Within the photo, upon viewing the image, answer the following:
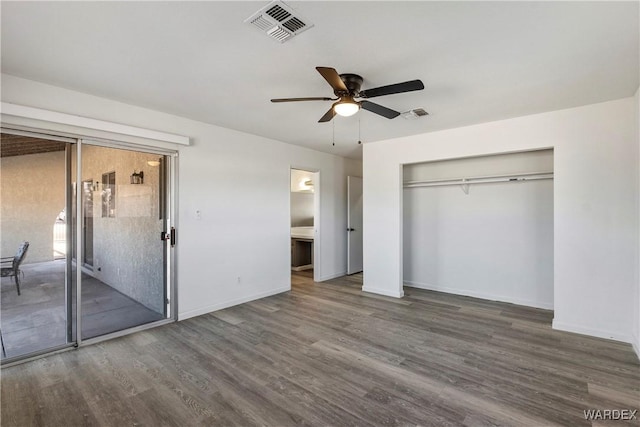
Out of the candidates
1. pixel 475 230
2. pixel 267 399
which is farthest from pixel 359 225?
pixel 267 399

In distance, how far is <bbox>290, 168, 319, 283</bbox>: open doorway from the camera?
5864 mm

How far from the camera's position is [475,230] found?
4.70m

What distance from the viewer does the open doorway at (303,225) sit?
586 centimetres

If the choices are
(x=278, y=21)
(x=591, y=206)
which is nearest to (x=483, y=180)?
(x=591, y=206)

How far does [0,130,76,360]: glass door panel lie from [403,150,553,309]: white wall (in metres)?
4.77

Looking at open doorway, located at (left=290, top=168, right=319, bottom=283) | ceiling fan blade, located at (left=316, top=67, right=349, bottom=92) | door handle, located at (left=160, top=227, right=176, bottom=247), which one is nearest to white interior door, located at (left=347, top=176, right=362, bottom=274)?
open doorway, located at (left=290, top=168, right=319, bottom=283)

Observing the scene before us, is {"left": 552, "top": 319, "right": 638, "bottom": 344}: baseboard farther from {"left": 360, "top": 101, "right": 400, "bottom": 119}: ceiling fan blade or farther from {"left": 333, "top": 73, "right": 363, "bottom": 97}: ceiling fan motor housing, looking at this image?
{"left": 333, "top": 73, "right": 363, "bottom": 97}: ceiling fan motor housing

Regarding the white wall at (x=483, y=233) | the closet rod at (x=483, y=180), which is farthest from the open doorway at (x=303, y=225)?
the closet rod at (x=483, y=180)

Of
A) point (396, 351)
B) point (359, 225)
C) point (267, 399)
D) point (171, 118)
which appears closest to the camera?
point (267, 399)

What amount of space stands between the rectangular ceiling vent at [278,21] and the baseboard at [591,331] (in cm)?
404

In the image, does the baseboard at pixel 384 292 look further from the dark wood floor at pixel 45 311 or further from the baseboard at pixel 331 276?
the dark wood floor at pixel 45 311

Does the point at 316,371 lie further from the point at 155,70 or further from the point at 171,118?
the point at 171,118

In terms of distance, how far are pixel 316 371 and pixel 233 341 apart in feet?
3.46

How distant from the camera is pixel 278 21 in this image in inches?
74.2
